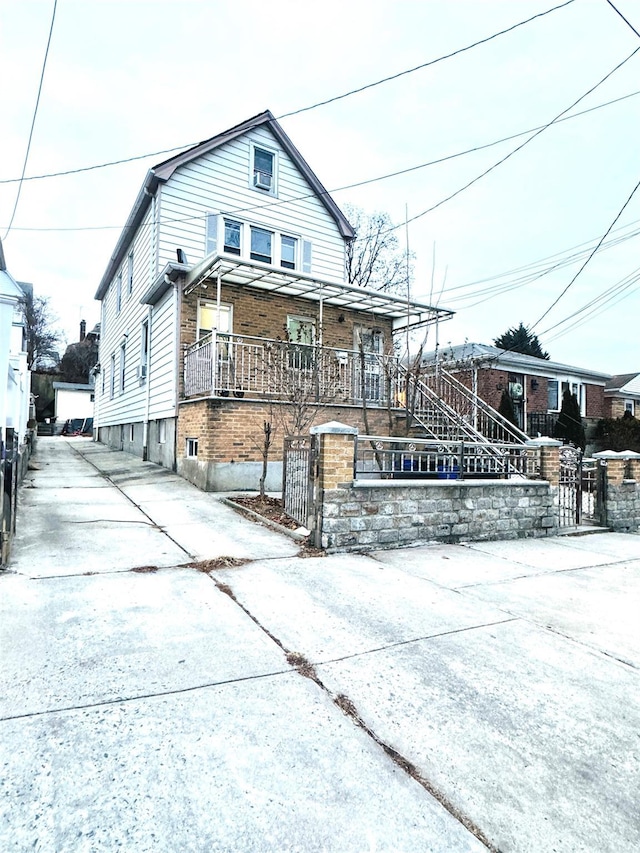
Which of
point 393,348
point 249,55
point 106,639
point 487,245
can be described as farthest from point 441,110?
point 487,245

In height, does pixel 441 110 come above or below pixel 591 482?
above

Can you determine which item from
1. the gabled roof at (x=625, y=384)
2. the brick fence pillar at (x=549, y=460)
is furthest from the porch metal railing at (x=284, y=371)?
the gabled roof at (x=625, y=384)

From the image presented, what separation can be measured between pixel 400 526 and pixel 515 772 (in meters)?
4.02

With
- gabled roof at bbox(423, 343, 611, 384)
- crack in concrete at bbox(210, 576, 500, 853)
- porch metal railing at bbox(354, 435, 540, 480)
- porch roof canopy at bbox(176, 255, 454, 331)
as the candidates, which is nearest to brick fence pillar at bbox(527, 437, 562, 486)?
porch metal railing at bbox(354, 435, 540, 480)

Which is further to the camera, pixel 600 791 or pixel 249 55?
pixel 249 55

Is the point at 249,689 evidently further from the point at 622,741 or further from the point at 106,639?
the point at 622,741

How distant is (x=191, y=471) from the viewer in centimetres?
952

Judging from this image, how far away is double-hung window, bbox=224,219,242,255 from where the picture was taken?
13.0 meters

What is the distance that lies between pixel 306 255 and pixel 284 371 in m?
5.77

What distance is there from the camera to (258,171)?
1385 centimetres

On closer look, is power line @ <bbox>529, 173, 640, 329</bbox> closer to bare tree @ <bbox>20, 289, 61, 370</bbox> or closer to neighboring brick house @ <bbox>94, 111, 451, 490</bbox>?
neighboring brick house @ <bbox>94, 111, 451, 490</bbox>

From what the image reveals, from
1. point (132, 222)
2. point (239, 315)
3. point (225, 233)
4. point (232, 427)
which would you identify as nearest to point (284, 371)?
point (232, 427)

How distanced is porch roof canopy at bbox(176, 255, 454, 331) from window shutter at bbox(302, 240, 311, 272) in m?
2.08

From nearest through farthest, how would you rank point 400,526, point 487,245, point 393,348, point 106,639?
point 106,639, point 400,526, point 393,348, point 487,245
